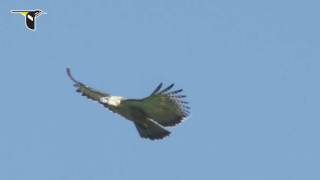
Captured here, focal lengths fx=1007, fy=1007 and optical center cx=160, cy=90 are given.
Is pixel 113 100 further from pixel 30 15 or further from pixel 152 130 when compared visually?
pixel 30 15

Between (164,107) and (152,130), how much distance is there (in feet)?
2.11

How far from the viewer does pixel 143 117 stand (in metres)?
23.8

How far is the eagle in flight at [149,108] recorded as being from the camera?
23.3 metres

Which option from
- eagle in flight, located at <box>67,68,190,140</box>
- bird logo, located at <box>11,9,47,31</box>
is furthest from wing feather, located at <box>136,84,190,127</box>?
bird logo, located at <box>11,9,47,31</box>

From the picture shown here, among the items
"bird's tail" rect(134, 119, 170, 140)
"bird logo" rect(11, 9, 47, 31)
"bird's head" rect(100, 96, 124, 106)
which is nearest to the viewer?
"bird's head" rect(100, 96, 124, 106)

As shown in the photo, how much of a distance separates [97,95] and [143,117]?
3.95 ft

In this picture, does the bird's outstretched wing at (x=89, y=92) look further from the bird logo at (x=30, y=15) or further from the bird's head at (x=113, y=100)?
the bird logo at (x=30, y=15)

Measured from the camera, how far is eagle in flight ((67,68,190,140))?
76.5ft

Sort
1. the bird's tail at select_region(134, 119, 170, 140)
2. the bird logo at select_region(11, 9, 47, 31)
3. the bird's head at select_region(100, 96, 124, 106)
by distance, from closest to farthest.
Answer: the bird's head at select_region(100, 96, 124, 106), the bird's tail at select_region(134, 119, 170, 140), the bird logo at select_region(11, 9, 47, 31)

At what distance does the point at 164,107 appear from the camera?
77.6 feet

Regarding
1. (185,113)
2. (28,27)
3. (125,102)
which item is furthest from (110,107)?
(28,27)

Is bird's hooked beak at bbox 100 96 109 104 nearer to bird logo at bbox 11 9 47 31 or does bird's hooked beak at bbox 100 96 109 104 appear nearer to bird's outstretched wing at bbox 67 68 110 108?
bird's outstretched wing at bbox 67 68 110 108

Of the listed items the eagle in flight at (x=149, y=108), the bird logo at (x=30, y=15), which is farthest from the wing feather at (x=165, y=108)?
the bird logo at (x=30, y=15)

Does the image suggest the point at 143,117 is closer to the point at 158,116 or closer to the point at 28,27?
the point at 158,116
